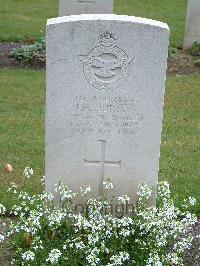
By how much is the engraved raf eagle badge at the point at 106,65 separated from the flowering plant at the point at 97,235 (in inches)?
30.8

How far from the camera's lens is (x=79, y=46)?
4.51 metres

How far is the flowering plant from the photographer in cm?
434

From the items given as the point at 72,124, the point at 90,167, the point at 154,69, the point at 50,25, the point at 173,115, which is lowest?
the point at 173,115

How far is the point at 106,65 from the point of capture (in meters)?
4.59

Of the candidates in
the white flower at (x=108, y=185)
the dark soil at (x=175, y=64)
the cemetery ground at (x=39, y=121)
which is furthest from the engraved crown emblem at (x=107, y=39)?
the dark soil at (x=175, y=64)

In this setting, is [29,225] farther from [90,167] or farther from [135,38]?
[135,38]

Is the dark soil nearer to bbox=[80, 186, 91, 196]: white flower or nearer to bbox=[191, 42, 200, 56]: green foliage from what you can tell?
bbox=[191, 42, 200, 56]: green foliage

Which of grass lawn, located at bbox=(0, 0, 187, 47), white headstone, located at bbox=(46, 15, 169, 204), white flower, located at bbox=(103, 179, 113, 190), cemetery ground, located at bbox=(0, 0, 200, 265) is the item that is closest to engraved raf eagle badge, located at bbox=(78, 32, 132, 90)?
white headstone, located at bbox=(46, 15, 169, 204)

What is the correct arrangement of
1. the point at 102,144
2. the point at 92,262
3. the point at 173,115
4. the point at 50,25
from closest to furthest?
the point at 92,262
the point at 50,25
the point at 102,144
the point at 173,115

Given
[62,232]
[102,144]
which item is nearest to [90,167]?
[102,144]

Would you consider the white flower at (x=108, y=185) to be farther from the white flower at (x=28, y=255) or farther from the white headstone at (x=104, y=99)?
the white flower at (x=28, y=255)

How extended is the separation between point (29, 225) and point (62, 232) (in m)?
0.28

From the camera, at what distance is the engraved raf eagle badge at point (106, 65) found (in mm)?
4539

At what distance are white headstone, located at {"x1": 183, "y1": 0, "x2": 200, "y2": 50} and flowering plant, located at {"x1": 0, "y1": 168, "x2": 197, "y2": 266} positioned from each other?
7.31 metres
